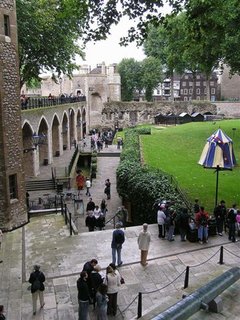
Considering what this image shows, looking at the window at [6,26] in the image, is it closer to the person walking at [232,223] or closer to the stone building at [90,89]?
the person walking at [232,223]

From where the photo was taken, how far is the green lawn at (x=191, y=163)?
63.5 ft

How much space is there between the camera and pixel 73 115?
4591 cm

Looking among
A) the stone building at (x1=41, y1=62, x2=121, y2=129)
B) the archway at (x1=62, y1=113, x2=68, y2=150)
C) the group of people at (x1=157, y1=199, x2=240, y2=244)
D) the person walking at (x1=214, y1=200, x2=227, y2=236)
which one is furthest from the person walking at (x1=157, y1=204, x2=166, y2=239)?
the stone building at (x1=41, y1=62, x2=121, y2=129)

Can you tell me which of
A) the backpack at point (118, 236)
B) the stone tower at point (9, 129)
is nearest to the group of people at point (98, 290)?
the backpack at point (118, 236)

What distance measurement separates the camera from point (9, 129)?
1622 cm

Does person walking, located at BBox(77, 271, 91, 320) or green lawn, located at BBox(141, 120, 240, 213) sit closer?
person walking, located at BBox(77, 271, 91, 320)

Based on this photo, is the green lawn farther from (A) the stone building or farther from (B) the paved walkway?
(A) the stone building

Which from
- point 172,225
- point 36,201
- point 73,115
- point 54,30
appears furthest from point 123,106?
point 172,225

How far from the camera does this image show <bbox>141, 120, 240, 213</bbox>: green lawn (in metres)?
19.4

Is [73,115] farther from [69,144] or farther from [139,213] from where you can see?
[139,213]

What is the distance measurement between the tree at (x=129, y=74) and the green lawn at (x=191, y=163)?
3283 centimetres

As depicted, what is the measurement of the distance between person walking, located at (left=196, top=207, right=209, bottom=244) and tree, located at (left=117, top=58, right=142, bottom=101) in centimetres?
6278

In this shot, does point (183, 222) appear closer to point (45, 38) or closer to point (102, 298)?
point (102, 298)

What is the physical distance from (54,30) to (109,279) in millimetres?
23352
